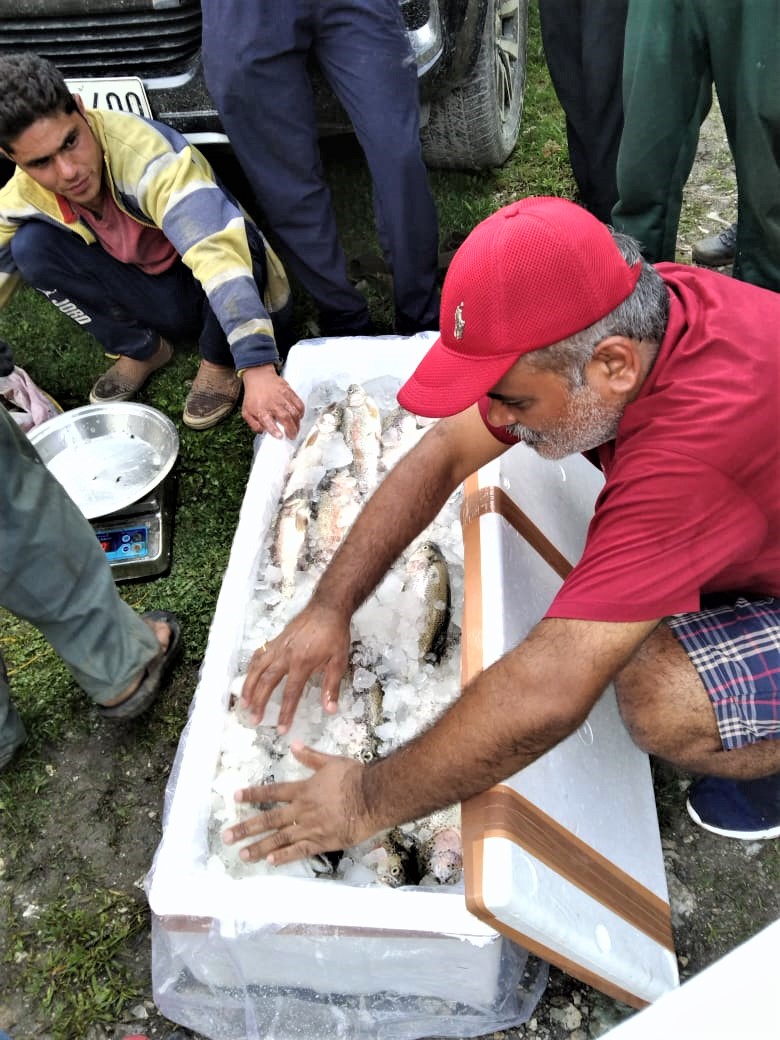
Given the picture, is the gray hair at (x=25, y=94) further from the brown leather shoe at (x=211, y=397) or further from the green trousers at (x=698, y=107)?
the green trousers at (x=698, y=107)

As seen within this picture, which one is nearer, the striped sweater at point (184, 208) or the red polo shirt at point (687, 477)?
the red polo shirt at point (687, 477)

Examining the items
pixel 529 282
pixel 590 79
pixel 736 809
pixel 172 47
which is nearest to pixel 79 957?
pixel 736 809

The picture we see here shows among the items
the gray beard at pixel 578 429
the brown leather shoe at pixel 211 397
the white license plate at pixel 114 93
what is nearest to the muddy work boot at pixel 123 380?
the brown leather shoe at pixel 211 397

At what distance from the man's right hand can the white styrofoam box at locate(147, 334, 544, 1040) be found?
105 millimetres

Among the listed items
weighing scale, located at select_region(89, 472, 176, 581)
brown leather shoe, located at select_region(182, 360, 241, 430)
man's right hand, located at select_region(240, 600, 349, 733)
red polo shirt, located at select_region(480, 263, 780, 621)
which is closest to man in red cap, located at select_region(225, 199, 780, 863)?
red polo shirt, located at select_region(480, 263, 780, 621)

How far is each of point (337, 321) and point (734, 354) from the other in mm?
2272

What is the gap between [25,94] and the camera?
8.70 feet

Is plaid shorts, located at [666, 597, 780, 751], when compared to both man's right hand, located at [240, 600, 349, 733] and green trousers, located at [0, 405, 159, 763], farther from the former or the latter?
green trousers, located at [0, 405, 159, 763]

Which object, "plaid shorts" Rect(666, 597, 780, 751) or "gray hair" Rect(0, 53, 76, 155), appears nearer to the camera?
"plaid shorts" Rect(666, 597, 780, 751)

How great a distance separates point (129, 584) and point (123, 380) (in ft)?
3.66

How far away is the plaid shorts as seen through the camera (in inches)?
71.3

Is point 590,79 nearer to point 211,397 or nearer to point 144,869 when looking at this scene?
point 211,397

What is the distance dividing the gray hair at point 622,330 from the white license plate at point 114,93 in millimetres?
2469

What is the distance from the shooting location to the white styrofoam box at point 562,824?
157cm
